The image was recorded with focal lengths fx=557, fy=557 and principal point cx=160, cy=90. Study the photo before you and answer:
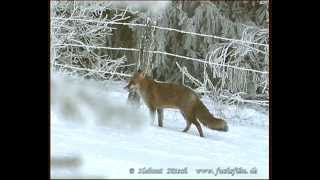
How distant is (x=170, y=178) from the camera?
5.99 ft

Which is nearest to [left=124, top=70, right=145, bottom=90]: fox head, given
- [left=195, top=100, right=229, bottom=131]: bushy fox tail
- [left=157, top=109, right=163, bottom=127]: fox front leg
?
[left=157, top=109, right=163, bottom=127]: fox front leg

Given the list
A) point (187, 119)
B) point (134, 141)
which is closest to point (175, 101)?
point (187, 119)

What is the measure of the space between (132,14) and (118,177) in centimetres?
54

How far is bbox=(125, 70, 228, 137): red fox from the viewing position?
1888mm

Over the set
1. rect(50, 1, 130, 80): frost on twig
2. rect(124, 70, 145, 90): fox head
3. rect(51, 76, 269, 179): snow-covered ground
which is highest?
rect(50, 1, 130, 80): frost on twig

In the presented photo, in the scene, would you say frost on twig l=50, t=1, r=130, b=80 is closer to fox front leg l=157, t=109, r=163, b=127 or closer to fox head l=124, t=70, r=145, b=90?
fox head l=124, t=70, r=145, b=90

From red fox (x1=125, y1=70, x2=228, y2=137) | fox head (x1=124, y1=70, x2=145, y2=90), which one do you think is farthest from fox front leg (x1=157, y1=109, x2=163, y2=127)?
fox head (x1=124, y1=70, x2=145, y2=90)

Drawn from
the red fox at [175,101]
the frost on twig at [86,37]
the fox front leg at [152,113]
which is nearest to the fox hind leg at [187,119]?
the red fox at [175,101]

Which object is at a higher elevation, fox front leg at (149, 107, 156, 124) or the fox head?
the fox head

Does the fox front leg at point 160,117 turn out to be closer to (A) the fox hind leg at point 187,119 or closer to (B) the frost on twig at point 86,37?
(A) the fox hind leg at point 187,119

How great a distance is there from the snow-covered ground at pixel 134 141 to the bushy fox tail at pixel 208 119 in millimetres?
17
